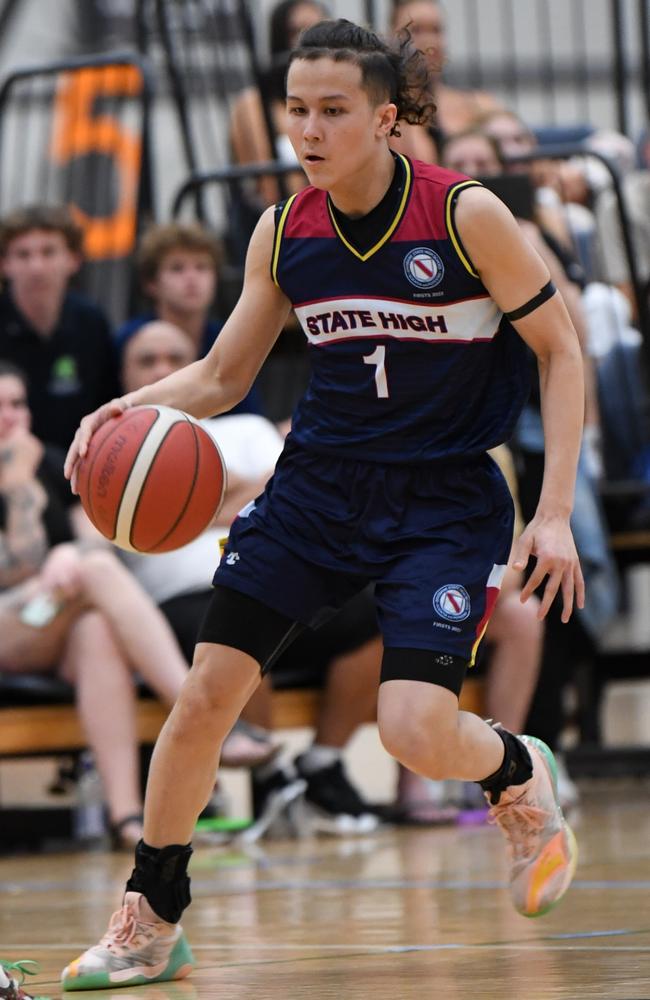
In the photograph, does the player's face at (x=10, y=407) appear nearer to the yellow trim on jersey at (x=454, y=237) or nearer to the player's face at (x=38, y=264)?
the player's face at (x=38, y=264)

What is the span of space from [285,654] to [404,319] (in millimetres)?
3131

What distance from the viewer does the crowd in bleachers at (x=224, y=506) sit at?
6.12 m

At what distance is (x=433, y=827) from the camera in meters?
6.54

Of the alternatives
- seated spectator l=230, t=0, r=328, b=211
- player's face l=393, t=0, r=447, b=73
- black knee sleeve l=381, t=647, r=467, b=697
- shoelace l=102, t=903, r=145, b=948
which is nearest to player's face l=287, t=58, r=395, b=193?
black knee sleeve l=381, t=647, r=467, b=697

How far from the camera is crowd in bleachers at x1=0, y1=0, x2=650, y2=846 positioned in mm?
6117

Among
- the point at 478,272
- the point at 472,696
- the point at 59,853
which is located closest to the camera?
the point at 478,272

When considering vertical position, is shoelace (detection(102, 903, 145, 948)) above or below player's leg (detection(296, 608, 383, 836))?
above

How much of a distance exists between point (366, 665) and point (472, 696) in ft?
1.89

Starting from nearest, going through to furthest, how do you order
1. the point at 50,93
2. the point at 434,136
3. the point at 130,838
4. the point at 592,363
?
1. the point at 130,838
2. the point at 592,363
3. the point at 434,136
4. the point at 50,93

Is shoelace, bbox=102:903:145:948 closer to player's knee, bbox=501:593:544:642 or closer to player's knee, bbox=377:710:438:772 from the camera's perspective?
player's knee, bbox=377:710:438:772

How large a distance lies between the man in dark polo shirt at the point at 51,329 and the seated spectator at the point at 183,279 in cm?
15

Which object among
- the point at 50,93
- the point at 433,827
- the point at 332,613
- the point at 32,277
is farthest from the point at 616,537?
the point at 50,93

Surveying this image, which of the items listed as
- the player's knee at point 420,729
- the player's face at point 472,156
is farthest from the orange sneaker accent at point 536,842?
the player's face at point 472,156

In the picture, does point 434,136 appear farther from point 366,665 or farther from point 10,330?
point 366,665
